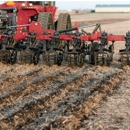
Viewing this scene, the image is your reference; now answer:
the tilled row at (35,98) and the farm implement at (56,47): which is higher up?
the farm implement at (56,47)

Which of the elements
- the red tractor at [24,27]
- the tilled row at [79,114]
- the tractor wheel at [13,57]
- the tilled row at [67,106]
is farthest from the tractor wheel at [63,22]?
the tilled row at [79,114]

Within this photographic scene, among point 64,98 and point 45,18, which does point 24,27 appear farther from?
point 64,98

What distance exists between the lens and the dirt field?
4961mm

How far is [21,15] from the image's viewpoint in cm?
1152

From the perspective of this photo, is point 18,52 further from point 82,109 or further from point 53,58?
point 82,109

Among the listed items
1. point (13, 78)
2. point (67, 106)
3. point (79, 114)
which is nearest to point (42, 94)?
point (67, 106)

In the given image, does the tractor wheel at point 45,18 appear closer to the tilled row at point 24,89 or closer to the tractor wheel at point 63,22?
the tractor wheel at point 63,22

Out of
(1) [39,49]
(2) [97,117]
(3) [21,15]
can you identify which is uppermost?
(3) [21,15]

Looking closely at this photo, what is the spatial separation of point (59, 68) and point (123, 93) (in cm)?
287

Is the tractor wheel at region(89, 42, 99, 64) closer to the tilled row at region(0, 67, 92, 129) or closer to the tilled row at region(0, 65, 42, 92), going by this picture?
the tilled row at region(0, 67, 92, 129)

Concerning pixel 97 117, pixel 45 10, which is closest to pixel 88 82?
pixel 97 117

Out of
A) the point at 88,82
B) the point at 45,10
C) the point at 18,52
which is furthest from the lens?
the point at 45,10

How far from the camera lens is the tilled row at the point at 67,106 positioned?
4922 millimetres

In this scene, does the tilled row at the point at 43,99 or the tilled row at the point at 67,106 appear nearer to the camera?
the tilled row at the point at 67,106
